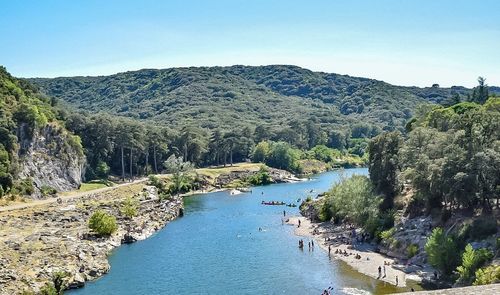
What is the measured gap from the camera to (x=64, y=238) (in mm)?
75938

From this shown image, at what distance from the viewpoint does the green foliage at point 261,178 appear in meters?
166

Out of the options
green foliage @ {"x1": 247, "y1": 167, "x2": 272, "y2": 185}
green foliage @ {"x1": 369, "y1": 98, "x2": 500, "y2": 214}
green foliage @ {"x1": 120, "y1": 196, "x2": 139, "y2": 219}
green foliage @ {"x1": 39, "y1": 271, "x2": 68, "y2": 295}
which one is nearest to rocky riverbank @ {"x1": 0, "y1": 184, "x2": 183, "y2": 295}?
green foliage @ {"x1": 39, "y1": 271, "x2": 68, "y2": 295}

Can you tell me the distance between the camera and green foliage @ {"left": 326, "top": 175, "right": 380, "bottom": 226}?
80.9 m

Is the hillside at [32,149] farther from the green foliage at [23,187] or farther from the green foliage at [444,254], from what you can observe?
the green foliage at [444,254]

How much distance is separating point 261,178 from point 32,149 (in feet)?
239

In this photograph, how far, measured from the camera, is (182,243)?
84062 millimetres

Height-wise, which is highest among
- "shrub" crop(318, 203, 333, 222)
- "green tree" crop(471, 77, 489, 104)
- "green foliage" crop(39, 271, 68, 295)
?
"green tree" crop(471, 77, 489, 104)

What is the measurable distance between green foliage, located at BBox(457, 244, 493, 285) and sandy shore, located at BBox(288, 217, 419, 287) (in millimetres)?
7999

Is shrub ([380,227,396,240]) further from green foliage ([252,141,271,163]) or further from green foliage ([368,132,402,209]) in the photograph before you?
green foliage ([252,141,271,163])

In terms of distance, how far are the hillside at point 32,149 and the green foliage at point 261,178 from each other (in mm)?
53621

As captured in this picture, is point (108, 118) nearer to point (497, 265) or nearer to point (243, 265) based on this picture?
point (243, 265)

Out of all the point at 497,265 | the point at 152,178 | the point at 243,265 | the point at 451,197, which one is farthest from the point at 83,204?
the point at 497,265

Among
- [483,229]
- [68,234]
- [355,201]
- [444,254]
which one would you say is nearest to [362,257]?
[355,201]

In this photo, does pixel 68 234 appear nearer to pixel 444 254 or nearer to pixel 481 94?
pixel 444 254
